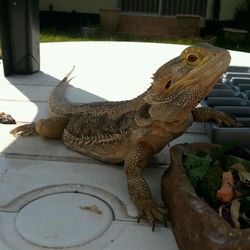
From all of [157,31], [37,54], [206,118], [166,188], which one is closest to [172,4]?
[157,31]

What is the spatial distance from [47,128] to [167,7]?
8.73 m

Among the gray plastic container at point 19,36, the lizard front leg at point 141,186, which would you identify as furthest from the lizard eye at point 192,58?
the gray plastic container at point 19,36

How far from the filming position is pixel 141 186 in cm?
182

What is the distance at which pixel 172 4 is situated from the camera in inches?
418

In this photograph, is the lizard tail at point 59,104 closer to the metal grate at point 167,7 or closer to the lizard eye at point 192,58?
the lizard eye at point 192,58

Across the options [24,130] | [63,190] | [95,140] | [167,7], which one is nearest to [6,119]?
[24,130]

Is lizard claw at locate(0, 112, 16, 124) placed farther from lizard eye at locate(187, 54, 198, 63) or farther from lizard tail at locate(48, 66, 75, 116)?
lizard eye at locate(187, 54, 198, 63)

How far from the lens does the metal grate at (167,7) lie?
10.5 metres

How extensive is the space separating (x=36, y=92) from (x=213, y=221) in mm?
2361

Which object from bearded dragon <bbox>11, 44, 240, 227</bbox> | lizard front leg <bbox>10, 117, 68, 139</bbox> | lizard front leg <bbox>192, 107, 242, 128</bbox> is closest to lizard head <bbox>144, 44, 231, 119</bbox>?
bearded dragon <bbox>11, 44, 240, 227</bbox>

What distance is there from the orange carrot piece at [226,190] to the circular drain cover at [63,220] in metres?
0.45

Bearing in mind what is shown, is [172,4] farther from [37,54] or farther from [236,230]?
[236,230]

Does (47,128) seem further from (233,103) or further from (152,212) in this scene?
(233,103)

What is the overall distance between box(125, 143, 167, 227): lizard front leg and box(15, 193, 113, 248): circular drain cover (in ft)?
0.42
